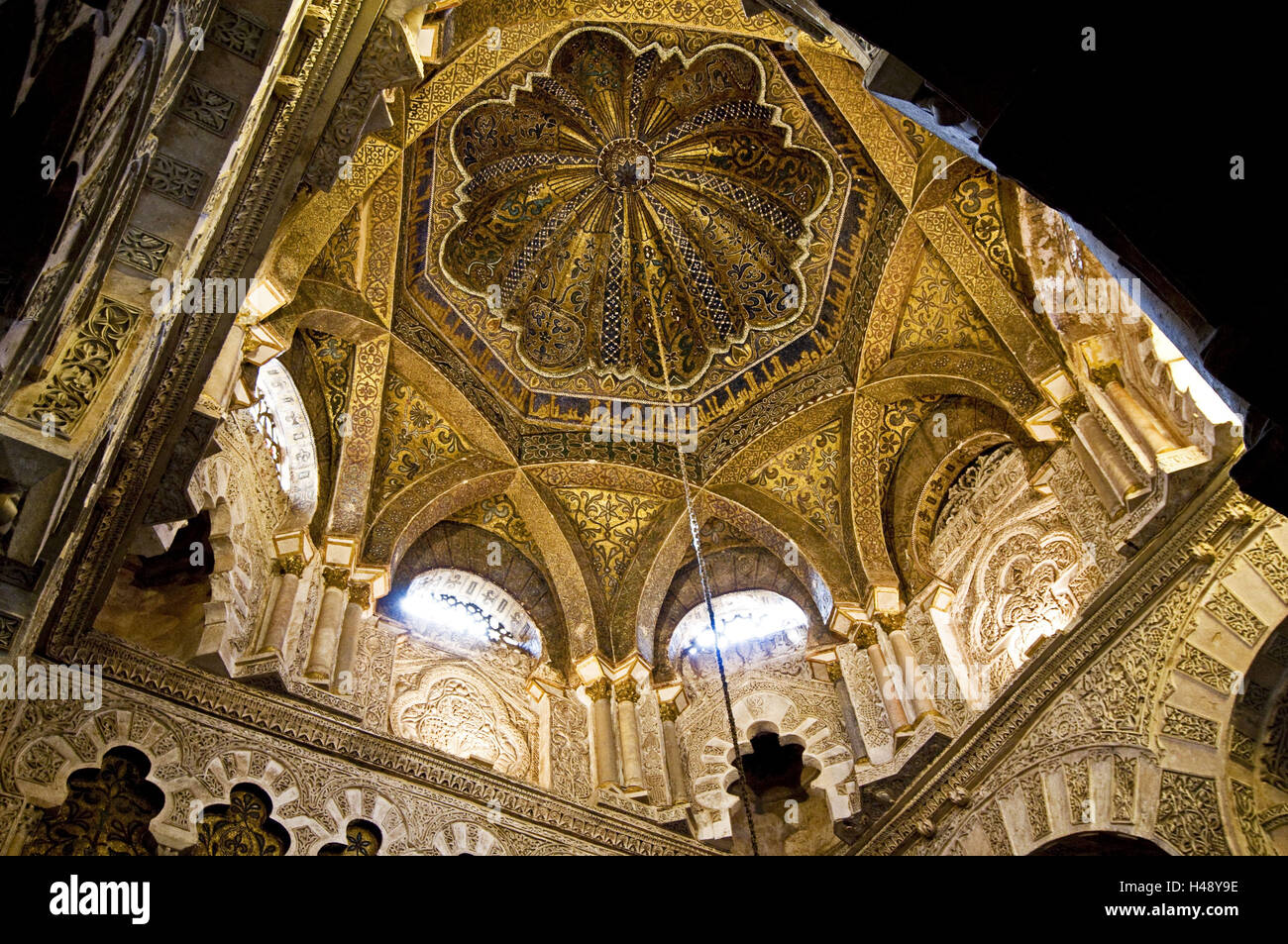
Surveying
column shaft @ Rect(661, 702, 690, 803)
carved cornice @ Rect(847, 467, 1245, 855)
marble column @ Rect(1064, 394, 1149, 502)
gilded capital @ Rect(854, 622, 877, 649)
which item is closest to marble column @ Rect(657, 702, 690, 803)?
column shaft @ Rect(661, 702, 690, 803)

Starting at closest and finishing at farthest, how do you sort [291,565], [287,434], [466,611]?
1. [291,565]
2. [287,434]
3. [466,611]

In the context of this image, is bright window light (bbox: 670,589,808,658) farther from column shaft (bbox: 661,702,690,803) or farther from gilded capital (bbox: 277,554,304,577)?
gilded capital (bbox: 277,554,304,577)

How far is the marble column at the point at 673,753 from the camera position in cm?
945

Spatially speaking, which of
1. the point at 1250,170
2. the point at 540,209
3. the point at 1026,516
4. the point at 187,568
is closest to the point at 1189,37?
the point at 1250,170

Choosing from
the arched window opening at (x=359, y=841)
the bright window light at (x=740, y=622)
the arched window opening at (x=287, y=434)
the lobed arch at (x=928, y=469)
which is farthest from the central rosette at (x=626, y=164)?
the arched window opening at (x=359, y=841)

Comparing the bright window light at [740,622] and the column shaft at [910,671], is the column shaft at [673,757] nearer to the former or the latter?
the bright window light at [740,622]

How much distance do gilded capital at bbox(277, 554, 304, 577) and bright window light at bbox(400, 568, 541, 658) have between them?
1285mm

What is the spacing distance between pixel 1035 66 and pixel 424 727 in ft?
22.5

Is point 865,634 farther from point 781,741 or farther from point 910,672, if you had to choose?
point 781,741

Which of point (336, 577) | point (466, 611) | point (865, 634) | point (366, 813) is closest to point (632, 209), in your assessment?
point (466, 611)

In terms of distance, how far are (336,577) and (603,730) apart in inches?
98.9

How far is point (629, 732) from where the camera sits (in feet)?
31.6

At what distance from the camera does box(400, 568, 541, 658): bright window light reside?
991 cm

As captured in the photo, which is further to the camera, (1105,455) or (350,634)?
(350,634)
